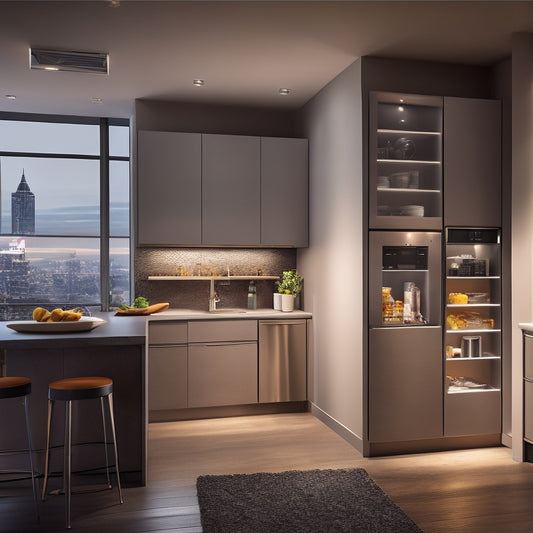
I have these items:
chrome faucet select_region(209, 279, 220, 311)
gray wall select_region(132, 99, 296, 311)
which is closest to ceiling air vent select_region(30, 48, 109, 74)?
gray wall select_region(132, 99, 296, 311)

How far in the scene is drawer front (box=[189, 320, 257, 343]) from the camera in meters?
4.96

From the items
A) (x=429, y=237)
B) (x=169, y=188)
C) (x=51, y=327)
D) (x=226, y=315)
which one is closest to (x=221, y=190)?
(x=169, y=188)

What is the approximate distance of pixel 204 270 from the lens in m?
5.54

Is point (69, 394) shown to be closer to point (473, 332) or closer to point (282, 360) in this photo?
point (282, 360)

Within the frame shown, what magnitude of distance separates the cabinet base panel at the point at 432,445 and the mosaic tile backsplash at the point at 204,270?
80.8 inches

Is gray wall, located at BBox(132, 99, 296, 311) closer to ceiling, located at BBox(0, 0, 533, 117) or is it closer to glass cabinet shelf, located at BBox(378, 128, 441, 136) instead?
ceiling, located at BBox(0, 0, 533, 117)

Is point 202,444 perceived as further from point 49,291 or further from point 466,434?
point 49,291

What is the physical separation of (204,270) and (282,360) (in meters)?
1.16

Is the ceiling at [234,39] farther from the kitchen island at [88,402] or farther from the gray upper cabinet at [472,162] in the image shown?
the kitchen island at [88,402]

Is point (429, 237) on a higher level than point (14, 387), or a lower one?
higher

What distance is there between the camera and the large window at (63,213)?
216 inches

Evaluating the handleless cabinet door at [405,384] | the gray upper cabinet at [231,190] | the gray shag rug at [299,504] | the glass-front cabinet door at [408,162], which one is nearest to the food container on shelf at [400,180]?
the glass-front cabinet door at [408,162]

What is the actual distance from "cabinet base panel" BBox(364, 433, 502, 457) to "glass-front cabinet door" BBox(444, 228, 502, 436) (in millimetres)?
69

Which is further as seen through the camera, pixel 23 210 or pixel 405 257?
pixel 23 210
